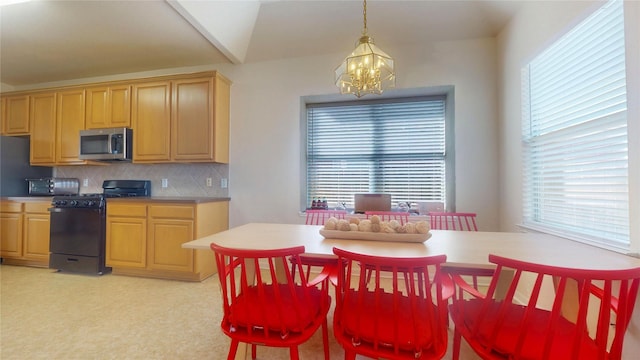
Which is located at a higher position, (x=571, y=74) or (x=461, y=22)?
(x=461, y=22)

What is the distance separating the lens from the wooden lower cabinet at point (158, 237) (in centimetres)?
274

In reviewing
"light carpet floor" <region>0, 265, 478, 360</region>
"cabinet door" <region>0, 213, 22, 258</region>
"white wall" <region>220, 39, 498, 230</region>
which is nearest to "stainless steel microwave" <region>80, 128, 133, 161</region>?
"cabinet door" <region>0, 213, 22, 258</region>

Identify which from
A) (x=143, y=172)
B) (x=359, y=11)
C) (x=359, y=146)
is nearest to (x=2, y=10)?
(x=143, y=172)

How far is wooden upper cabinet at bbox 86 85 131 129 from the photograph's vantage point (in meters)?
3.18

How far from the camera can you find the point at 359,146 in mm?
3291

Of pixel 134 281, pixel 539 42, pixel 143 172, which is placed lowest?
pixel 134 281

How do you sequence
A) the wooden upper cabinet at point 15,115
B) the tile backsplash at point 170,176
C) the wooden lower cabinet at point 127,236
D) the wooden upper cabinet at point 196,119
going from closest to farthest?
1. the wooden lower cabinet at point 127,236
2. the wooden upper cabinet at point 196,119
3. the tile backsplash at point 170,176
4. the wooden upper cabinet at point 15,115

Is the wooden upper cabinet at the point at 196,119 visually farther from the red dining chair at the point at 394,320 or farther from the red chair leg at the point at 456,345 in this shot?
the red chair leg at the point at 456,345

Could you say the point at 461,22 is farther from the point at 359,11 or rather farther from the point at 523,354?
the point at 523,354

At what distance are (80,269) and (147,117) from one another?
1854 millimetres

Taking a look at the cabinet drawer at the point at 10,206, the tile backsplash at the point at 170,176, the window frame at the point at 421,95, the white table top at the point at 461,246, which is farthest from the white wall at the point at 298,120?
the cabinet drawer at the point at 10,206

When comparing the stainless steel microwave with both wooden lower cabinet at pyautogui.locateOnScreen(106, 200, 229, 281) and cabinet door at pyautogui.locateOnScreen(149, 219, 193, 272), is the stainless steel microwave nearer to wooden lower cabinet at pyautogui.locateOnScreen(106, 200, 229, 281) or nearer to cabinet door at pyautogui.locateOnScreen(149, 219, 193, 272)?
wooden lower cabinet at pyautogui.locateOnScreen(106, 200, 229, 281)

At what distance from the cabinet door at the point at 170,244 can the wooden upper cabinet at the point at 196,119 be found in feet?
2.52

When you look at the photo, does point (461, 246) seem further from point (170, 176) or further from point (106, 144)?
point (106, 144)
